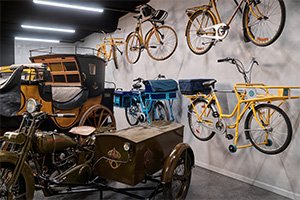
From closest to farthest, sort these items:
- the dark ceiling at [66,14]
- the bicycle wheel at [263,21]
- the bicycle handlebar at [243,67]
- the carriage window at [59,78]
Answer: the bicycle wheel at [263,21] → the bicycle handlebar at [243,67] → the carriage window at [59,78] → the dark ceiling at [66,14]

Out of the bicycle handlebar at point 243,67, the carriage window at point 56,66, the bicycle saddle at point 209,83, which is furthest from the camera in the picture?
the carriage window at point 56,66

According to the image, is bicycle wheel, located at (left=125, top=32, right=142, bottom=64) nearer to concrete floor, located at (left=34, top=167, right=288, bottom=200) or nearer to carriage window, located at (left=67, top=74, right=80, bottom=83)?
carriage window, located at (left=67, top=74, right=80, bottom=83)

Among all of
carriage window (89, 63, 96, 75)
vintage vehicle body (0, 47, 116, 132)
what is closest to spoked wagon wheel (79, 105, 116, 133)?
vintage vehicle body (0, 47, 116, 132)

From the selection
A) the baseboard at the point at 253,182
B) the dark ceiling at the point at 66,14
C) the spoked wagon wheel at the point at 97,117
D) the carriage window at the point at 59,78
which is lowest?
the baseboard at the point at 253,182

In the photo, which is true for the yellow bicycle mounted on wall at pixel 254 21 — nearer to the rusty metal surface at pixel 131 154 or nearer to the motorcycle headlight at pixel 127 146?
the rusty metal surface at pixel 131 154

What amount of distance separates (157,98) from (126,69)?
111 inches

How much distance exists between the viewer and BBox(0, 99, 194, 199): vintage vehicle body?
228 cm

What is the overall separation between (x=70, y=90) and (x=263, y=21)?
332cm

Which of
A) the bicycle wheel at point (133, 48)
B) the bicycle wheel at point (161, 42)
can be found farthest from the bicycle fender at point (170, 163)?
the bicycle wheel at point (133, 48)

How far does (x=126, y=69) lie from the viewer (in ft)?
23.5

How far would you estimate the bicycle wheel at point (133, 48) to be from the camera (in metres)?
6.02

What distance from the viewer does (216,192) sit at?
338cm

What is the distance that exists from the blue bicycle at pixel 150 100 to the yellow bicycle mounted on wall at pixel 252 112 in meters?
0.53

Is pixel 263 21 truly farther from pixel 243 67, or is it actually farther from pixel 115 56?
pixel 115 56
